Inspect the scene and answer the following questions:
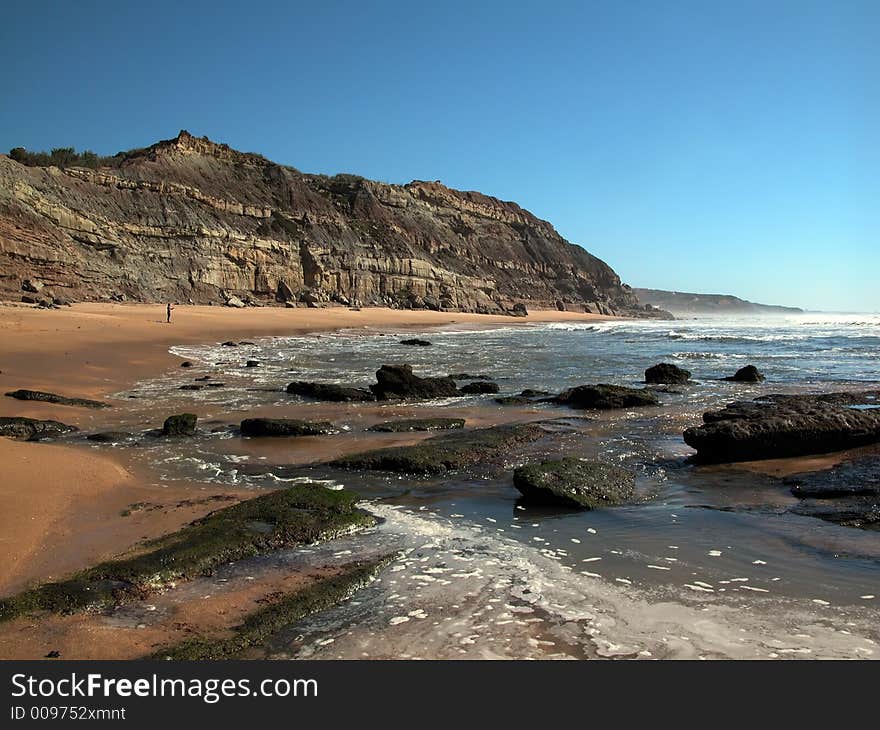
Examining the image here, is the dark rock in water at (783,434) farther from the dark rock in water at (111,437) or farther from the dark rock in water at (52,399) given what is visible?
the dark rock in water at (52,399)

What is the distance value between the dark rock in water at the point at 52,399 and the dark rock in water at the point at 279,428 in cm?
359

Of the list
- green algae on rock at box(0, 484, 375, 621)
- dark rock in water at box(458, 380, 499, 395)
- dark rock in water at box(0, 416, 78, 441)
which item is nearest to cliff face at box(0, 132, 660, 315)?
dark rock in water at box(0, 416, 78, 441)

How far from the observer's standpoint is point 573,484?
19.3 feet

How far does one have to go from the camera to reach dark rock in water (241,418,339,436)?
888cm

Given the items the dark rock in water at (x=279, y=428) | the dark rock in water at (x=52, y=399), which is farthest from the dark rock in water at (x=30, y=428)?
the dark rock in water at (x=279, y=428)

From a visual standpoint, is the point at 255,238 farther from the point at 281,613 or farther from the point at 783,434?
the point at 281,613

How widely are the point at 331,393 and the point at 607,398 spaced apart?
5.08 m

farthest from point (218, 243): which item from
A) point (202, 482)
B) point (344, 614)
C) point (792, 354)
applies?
point (344, 614)

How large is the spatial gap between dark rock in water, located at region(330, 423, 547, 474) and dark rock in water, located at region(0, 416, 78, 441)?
423 cm

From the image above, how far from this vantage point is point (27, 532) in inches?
187

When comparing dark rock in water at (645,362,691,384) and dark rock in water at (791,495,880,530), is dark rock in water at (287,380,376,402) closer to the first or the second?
dark rock in water at (645,362,691,384)

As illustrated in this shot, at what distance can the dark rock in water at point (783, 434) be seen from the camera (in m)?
7.43

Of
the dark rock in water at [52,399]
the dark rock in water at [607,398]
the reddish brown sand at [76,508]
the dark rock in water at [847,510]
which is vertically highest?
the dark rock in water at [607,398]
